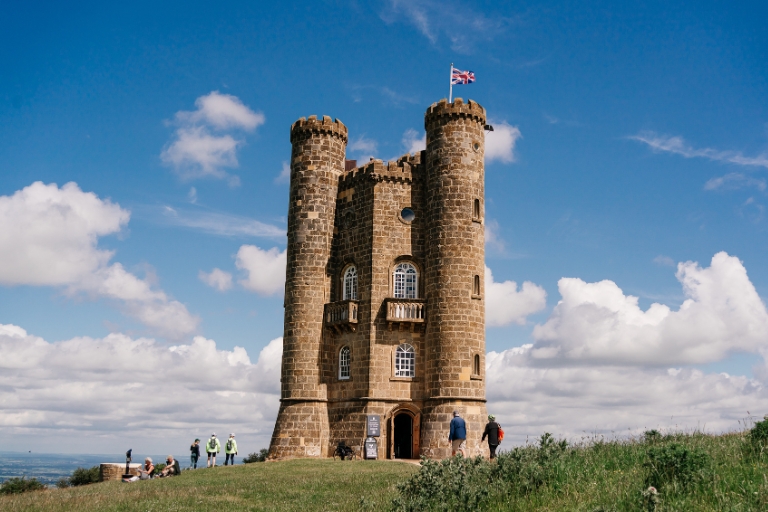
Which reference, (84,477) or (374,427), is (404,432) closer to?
(374,427)

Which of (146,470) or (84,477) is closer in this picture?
(146,470)

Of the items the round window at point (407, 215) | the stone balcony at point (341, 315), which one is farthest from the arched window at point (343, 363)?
the round window at point (407, 215)

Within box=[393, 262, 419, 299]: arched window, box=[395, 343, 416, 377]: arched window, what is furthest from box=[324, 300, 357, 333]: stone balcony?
box=[395, 343, 416, 377]: arched window

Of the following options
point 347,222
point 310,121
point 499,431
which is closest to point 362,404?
point 347,222

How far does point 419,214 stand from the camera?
1577 inches

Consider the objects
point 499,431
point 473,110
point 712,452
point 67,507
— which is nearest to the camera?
point 712,452

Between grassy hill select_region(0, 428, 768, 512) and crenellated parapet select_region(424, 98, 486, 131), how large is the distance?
2046 cm

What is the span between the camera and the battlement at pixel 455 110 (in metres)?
39.7

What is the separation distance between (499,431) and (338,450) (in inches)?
488

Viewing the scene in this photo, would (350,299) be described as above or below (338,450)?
above

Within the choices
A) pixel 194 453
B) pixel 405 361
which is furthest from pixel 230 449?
pixel 405 361

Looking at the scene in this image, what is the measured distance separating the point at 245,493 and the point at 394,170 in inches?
846

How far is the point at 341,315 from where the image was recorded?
39.6m

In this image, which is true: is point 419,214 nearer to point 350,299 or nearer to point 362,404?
point 350,299
